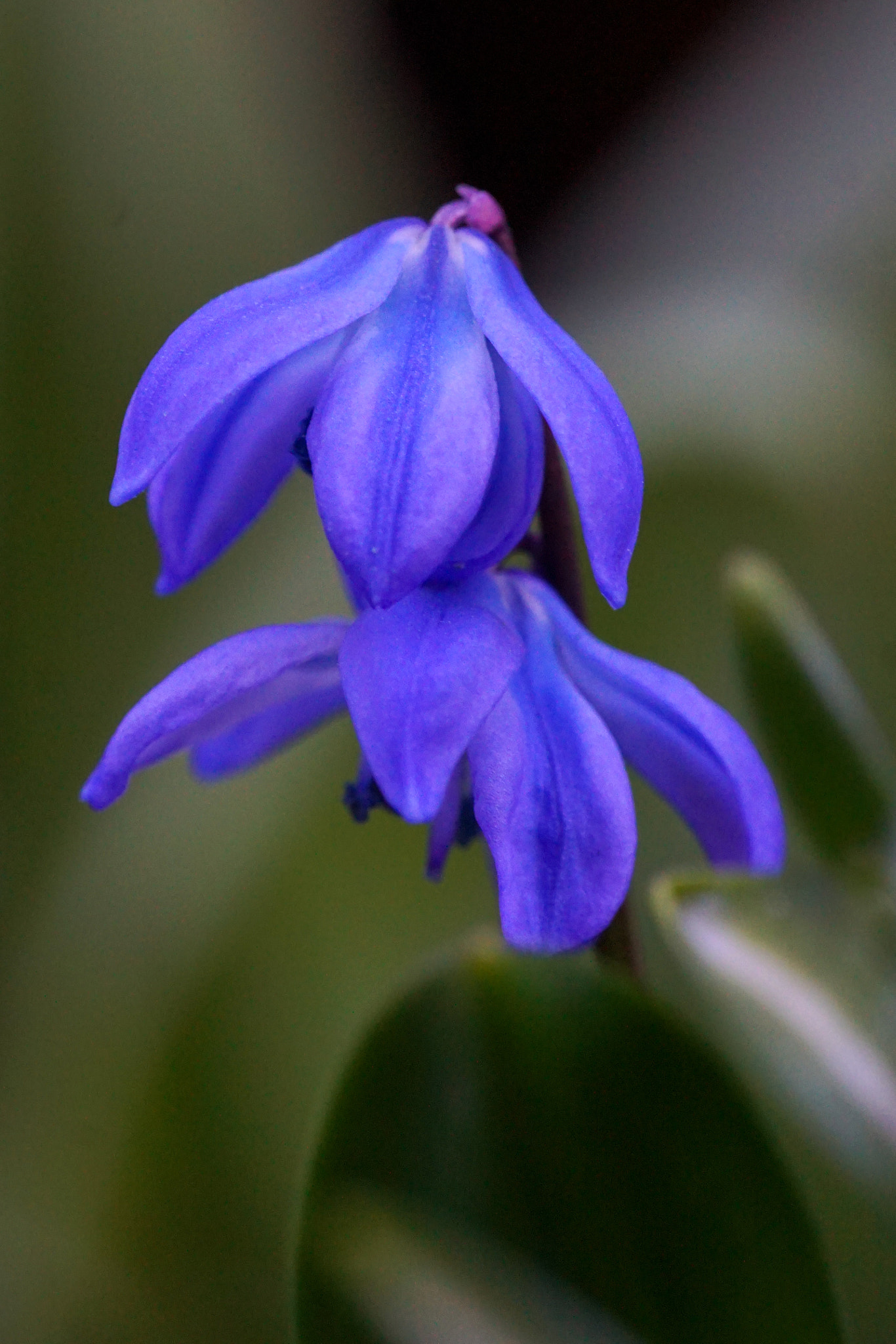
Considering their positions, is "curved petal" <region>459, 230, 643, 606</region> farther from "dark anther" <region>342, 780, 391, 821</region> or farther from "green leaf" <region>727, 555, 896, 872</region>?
"green leaf" <region>727, 555, 896, 872</region>

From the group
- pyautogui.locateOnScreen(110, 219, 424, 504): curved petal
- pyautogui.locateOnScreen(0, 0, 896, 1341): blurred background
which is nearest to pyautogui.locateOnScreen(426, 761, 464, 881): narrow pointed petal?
pyautogui.locateOnScreen(110, 219, 424, 504): curved petal

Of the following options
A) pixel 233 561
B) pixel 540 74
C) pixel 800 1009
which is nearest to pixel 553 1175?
pixel 800 1009

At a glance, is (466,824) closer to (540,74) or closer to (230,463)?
(230,463)

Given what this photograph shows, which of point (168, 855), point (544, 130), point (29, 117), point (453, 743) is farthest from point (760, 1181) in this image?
point (544, 130)

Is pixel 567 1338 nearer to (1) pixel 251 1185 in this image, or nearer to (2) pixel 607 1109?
(2) pixel 607 1109

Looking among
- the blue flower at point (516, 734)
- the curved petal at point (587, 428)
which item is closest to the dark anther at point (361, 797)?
the blue flower at point (516, 734)

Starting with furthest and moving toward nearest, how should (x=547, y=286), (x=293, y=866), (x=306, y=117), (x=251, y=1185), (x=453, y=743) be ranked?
(x=547, y=286) → (x=306, y=117) → (x=293, y=866) → (x=251, y=1185) → (x=453, y=743)
